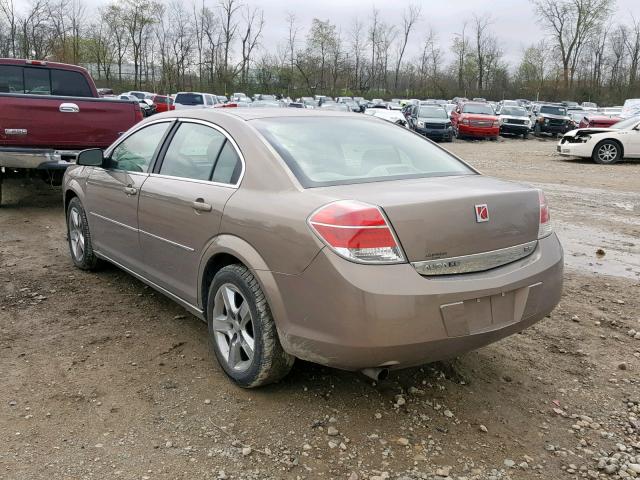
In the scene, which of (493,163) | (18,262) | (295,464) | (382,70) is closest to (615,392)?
(295,464)

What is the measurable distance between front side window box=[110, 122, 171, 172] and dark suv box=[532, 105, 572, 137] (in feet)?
108

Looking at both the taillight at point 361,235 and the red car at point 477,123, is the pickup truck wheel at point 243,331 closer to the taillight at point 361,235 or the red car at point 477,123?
the taillight at point 361,235

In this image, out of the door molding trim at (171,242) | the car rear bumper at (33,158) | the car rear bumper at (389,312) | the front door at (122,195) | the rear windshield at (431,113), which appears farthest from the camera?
the rear windshield at (431,113)

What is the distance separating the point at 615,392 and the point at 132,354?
9.61ft

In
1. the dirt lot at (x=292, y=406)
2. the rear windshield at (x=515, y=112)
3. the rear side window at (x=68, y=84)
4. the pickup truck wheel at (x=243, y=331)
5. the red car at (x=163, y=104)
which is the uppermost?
the red car at (x=163, y=104)

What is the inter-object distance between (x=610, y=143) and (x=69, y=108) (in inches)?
608

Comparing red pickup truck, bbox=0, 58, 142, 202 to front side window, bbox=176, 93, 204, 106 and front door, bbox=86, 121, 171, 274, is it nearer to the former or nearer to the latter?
front door, bbox=86, 121, 171, 274

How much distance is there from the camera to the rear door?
3.43 m

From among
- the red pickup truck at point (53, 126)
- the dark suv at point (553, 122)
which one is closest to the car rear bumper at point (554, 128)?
the dark suv at point (553, 122)

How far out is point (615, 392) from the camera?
11.1 ft

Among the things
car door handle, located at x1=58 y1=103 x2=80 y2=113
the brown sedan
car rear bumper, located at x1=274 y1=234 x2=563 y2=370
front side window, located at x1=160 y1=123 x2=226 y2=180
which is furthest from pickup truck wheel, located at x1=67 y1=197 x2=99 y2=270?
car rear bumper, located at x1=274 y1=234 x2=563 y2=370

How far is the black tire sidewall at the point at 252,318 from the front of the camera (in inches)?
120

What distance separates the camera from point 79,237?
213 inches

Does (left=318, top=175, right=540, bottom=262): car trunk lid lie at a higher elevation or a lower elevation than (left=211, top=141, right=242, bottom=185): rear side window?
lower
